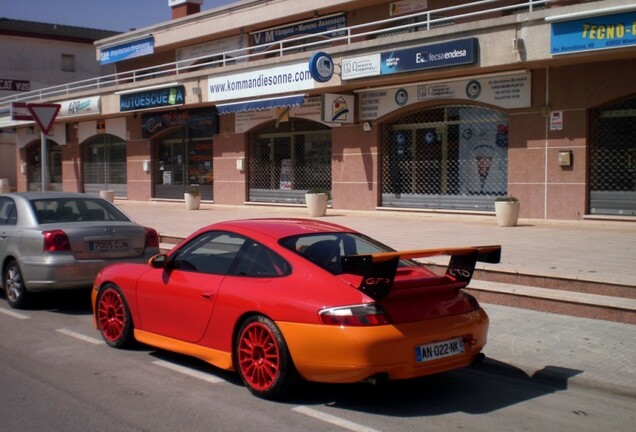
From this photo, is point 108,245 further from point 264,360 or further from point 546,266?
point 546,266

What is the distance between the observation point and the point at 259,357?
18.7 feet

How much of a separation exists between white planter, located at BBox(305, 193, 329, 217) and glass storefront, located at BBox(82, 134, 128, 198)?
1300cm

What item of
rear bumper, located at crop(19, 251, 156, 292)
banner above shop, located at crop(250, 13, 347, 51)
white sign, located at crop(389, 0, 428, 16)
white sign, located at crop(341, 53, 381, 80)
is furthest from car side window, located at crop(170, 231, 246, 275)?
banner above shop, located at crop(250, 13, 347, 51)

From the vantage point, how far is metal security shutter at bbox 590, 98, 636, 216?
51.9 ft

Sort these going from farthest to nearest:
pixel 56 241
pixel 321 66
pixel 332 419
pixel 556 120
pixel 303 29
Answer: pixel 303 29, pixel 321 66, pixel 556 120, pixel 56 241, pixel 332 419

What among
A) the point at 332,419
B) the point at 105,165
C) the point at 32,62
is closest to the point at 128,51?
the point at 105,165

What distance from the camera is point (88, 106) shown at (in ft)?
96.6

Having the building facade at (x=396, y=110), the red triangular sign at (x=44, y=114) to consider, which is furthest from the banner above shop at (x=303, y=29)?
the red triangular sign at (x=44, y=114)

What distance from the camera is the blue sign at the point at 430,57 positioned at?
54.0 feet

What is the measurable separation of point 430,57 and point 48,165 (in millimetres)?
24889

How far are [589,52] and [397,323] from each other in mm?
11265

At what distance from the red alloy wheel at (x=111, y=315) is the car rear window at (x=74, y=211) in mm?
2620

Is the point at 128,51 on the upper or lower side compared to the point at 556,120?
upper

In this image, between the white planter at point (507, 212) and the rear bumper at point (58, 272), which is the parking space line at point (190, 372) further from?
the white planter at point (507, 212)
